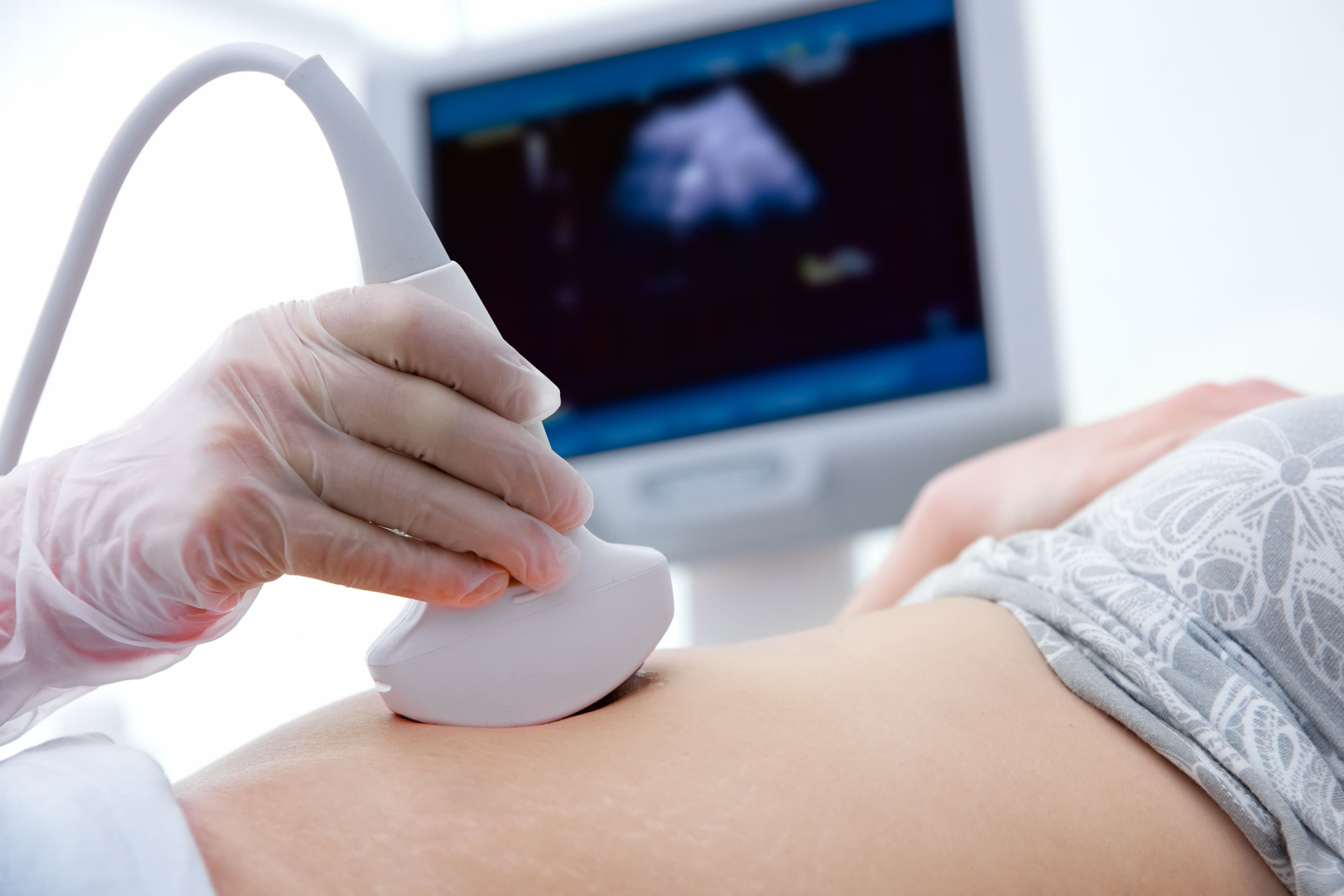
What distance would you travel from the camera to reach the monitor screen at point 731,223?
1201mm

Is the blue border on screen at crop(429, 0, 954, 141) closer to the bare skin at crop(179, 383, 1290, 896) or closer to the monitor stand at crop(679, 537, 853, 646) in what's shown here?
the monitor stand at crop(679, 537, 853, 646)

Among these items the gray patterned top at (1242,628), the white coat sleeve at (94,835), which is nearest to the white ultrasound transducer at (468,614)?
the white coat sleeve at (94,835)

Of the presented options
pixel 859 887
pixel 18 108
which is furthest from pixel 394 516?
pixel 18 108

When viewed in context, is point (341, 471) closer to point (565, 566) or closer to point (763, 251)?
point (565, 566)

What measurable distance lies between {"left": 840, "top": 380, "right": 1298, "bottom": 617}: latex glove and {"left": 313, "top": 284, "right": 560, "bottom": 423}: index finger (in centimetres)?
60

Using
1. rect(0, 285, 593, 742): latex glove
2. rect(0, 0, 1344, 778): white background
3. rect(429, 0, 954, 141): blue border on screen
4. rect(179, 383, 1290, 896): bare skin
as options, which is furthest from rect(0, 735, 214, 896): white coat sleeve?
rect(429, 0, 954, 141): blue border on screen

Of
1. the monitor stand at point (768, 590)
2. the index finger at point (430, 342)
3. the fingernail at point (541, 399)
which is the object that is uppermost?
the index finger at point (430, 342)

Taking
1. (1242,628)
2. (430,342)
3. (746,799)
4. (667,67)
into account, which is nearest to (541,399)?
(430,342)

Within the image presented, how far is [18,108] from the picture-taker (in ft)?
4.07

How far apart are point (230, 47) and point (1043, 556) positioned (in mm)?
635

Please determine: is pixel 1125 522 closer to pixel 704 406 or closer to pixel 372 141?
pixel 372 141

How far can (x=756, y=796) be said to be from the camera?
41 cm

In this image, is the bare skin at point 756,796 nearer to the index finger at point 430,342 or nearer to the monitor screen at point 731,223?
the index finger at point 430,342

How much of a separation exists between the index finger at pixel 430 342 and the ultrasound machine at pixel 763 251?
74 centimetres
